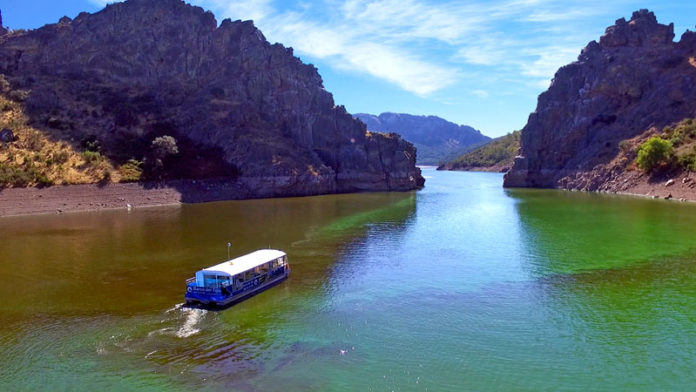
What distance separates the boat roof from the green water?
7.51 ft

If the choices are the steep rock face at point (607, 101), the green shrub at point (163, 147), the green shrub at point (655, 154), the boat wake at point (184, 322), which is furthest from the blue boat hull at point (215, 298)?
the steep rock face at point (607, 101)

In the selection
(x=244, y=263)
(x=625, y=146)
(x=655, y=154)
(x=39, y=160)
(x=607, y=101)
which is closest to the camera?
(x=244, y=263)

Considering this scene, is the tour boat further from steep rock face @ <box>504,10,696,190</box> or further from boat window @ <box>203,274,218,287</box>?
steep rock face @ <box>504,10,696,190</box>

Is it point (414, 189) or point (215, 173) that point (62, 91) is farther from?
point (414, 189)

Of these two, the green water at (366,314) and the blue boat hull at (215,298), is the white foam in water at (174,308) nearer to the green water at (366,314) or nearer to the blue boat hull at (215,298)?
the green water at (366,314)

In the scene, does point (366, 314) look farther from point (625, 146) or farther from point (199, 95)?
point (625, 146)

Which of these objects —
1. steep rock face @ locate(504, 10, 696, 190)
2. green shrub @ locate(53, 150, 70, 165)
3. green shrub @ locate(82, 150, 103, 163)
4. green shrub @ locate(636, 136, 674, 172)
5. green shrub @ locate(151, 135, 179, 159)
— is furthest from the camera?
steep rock face @ locate(504, 10, 696, 190)

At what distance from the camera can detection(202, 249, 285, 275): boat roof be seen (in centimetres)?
3288

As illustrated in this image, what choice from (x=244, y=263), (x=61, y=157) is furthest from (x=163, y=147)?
(x=244, y=263)

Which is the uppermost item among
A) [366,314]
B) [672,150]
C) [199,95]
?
[199,95]

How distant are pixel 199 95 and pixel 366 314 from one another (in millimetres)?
112895

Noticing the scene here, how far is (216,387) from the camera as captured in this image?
2081 centimetres

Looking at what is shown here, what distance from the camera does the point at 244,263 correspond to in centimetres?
3506

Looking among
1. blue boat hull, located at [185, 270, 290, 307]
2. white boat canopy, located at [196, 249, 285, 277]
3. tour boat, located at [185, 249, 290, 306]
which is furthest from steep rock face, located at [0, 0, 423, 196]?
blue boat hull, located at [185, 270, 290, 307]
